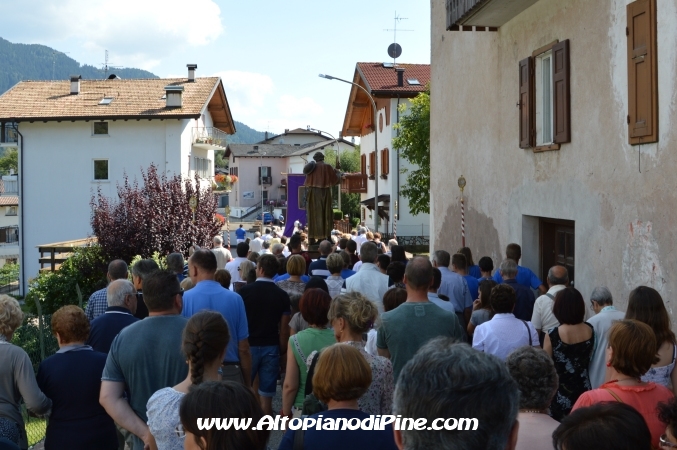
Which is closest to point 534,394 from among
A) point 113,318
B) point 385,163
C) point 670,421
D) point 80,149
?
point 670,421

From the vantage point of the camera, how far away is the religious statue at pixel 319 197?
1595cm

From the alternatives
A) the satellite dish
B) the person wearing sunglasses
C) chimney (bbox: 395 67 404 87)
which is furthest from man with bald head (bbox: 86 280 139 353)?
the satellite dish

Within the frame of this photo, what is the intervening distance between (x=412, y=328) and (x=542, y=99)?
8887 mm

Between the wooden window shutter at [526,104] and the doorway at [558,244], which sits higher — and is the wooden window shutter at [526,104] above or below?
above

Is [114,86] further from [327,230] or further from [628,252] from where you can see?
[628,252]

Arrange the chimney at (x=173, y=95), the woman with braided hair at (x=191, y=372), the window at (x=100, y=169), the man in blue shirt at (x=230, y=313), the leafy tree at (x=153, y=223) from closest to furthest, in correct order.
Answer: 1. the woman with braided hair at (x=191, y=372)
2. the man in blue shirt at (x=230, y=313)
3. the leafy tree at (x=153, y=223)
4. the chimney at (x=173, y=95)
5. the window at (x=100, y=169)

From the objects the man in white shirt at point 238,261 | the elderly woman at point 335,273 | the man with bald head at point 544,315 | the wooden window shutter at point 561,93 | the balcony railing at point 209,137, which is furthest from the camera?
the balcony railing at point 209,137

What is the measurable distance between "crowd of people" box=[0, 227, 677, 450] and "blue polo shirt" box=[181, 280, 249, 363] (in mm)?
12

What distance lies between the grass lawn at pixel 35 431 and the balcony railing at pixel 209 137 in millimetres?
33531

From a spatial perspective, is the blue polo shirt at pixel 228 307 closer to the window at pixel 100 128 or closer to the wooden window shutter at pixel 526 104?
the wooden window shutter at pixel 526 104

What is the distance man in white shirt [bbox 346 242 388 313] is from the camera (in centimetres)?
843

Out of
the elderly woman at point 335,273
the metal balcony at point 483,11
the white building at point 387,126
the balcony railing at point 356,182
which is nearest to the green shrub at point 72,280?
the metal balcony at point 483,11

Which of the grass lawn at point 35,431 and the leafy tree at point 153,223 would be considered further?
the leafy tree at point 153,223

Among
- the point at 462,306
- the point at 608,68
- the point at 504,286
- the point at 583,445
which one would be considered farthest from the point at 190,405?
the point at 608,68
